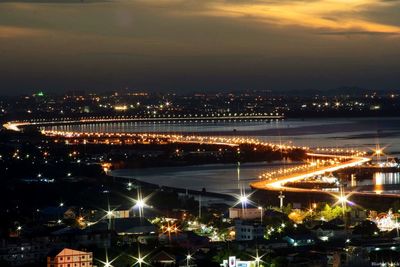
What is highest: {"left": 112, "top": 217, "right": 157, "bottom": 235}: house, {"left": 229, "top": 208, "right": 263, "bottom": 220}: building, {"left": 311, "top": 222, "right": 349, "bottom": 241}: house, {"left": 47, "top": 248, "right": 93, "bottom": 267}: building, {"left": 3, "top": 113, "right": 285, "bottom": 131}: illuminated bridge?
{"left": 3, "top": 113, "right": 285, "bottom": 131}: illuminated bridge

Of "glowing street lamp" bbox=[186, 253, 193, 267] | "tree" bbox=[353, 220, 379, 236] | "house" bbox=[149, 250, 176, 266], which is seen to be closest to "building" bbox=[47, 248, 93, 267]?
"house" bbox=[149, 250, 176, 266]

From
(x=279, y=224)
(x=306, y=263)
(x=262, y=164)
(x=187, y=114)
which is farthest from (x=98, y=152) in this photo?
(x=187, y=114)

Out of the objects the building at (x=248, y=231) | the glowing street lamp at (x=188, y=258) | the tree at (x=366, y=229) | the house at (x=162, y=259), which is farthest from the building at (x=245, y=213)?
the house at (x=162, y=259)

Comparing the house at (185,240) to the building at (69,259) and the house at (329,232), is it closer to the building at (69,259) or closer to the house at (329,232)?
the house at (329,232)

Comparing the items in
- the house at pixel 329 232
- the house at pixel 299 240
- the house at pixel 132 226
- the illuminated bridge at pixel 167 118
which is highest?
the illuminated bridge at pixel 167 118

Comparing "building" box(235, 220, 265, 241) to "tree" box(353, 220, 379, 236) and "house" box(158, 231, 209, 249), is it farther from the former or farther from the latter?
"tree" box(353, 220, 379, 236)

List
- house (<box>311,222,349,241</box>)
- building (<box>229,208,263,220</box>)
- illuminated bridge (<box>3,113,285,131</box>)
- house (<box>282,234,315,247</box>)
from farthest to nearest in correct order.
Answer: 1. illuminated bridge (<box>3,113,285,131</box>)
2. building (<box>229,208,263,220</box>)
3. house (<box>311,222,349,241</box>)
4. house (<box>282,234,315,247</box>)
